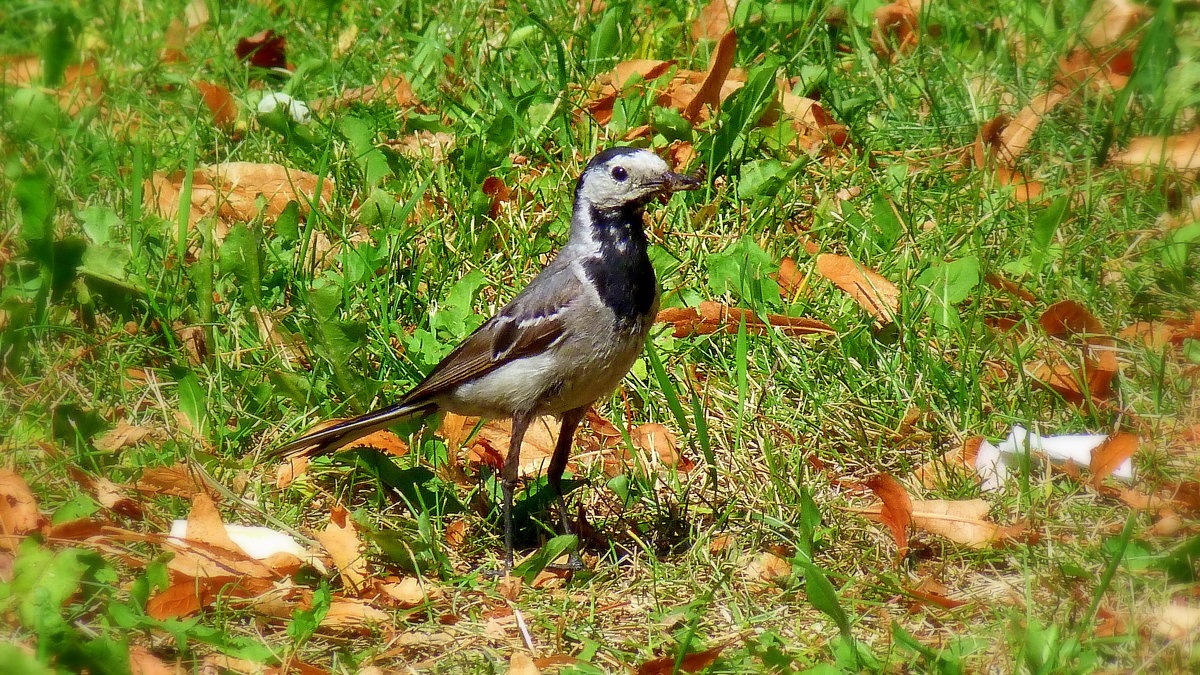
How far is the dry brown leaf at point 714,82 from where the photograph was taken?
21.7ft

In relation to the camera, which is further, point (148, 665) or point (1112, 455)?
point (1112, 455)

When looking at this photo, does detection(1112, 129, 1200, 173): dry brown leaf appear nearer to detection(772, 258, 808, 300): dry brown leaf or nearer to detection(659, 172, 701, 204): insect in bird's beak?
detection(772, 258, 808, 300): dry brown leaf

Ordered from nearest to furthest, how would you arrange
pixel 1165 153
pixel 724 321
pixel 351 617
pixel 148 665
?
1. pixel 148 665
2. pixel 351 617
3. pixel 724 321
4. pixel 1165 153

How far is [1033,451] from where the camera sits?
4855mm

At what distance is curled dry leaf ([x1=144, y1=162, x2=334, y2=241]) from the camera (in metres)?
6.37

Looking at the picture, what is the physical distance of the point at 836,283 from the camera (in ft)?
19.0

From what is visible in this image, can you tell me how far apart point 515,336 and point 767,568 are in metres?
1.40

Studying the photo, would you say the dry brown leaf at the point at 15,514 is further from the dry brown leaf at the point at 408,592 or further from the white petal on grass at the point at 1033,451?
the white petal on grass at the point at 1033,451

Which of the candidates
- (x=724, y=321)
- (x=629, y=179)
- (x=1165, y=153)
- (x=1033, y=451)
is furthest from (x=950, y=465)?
(x=1165, y=153)

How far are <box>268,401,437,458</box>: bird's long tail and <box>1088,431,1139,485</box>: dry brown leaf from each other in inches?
103

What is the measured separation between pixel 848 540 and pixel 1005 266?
6.03 ft

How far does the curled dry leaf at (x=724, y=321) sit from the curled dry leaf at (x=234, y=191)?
6.31ft

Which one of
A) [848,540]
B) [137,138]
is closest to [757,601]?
[848,540]

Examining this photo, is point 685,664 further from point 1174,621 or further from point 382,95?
point 382,95
